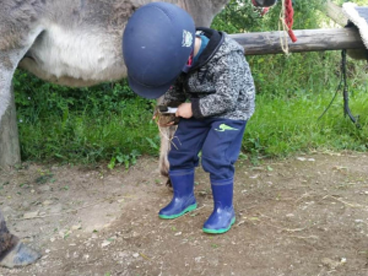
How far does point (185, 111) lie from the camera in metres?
2.55

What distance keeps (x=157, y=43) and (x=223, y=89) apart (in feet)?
1.67

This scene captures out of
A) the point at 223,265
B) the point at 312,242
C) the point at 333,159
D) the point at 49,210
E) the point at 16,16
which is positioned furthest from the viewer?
the point at 333,159

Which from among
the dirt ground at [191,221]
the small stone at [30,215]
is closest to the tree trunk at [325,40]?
the dirt ground at [191,221]

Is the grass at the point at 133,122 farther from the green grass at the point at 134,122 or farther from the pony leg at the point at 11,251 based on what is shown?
the pony leg at the point at 11,251

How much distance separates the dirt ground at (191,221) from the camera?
2357 mm

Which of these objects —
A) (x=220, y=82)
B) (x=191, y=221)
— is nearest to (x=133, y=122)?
(x=191, y=221)

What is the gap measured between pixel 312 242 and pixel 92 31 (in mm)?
1798

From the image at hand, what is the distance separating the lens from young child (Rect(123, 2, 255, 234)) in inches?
84.8

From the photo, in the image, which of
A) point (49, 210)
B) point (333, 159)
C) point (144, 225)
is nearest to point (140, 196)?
point (144, 225)

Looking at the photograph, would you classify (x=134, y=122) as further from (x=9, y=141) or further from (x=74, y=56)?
(x=74, y=56)

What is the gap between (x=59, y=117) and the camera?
455cm

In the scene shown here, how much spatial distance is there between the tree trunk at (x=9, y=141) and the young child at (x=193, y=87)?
1595 millimetres

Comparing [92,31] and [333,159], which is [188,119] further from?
[333,159]

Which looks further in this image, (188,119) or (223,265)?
(188,119)
